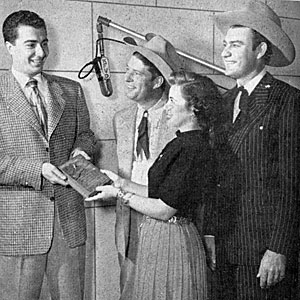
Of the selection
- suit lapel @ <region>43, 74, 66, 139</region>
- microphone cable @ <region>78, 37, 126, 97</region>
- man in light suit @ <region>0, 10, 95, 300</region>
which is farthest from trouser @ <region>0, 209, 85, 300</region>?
microphone cable @ <region>78, 37, 126, 97</region>

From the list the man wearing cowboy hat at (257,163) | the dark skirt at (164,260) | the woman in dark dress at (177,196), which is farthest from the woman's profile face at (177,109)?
the dark skirt at (164,260)

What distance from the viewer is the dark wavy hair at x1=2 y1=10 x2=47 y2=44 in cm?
112

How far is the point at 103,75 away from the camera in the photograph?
47.9 inches

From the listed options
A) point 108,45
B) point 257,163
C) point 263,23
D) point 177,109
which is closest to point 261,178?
point 257,163

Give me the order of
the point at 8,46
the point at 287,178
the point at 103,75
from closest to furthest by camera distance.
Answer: the point at 8,46 → the point at 103,75 → the point at 287,178

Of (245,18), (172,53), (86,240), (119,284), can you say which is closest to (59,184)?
(86,240)

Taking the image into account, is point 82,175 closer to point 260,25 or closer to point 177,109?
point 177,109

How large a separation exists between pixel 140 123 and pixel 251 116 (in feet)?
0.89

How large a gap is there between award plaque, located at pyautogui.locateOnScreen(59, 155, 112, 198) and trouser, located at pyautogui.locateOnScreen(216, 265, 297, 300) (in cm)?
39

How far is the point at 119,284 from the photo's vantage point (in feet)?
4.10

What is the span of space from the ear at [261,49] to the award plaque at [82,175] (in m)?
0.47

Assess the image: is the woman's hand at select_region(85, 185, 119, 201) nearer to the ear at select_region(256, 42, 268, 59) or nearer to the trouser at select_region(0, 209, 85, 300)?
the trouser at select_region(0, 209, 85, 300)

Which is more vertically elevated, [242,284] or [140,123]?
[140,123]

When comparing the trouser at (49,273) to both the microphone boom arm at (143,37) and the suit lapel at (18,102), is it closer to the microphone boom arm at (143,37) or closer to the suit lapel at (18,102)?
the suit lapel at (18,102)
